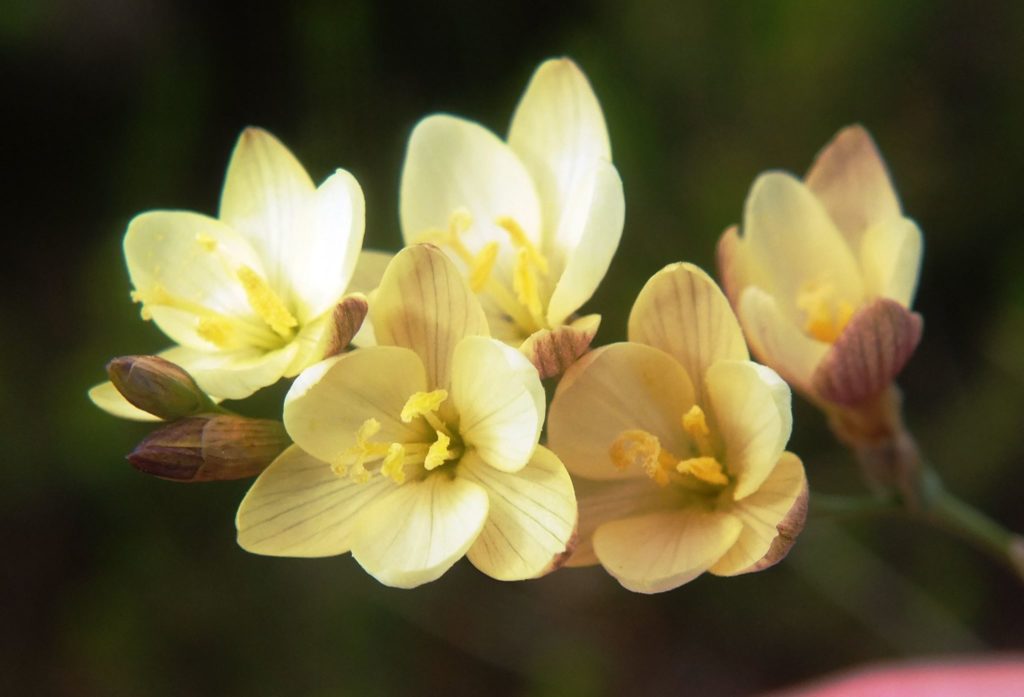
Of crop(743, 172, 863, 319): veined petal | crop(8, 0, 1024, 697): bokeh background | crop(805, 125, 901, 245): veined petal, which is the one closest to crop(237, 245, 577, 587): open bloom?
crop(743, 172, 863, 319): veined petal

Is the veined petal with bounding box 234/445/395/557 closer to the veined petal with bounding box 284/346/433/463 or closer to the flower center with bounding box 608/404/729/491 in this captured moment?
the veined petal with bounding box 284/346/433/463

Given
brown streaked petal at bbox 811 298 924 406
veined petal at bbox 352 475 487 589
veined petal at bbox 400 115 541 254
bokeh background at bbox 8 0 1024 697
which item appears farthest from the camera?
bokeh background at bbox 8 0 1024 697

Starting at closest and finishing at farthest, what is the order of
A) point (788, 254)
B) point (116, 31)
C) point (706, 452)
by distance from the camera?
point (706, 452)
point (788, 254)
point (116, 31)

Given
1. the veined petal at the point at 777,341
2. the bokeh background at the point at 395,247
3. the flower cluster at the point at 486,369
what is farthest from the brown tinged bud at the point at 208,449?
the bokeh background at the point at 395,247

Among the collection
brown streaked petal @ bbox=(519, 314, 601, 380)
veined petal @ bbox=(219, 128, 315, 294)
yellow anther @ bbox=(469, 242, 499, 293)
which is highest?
veined petal @ bbox=(219, 128, 315, 294)

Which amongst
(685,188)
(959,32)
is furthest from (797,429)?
(959,32)

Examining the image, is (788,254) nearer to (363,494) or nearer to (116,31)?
(363,494)
